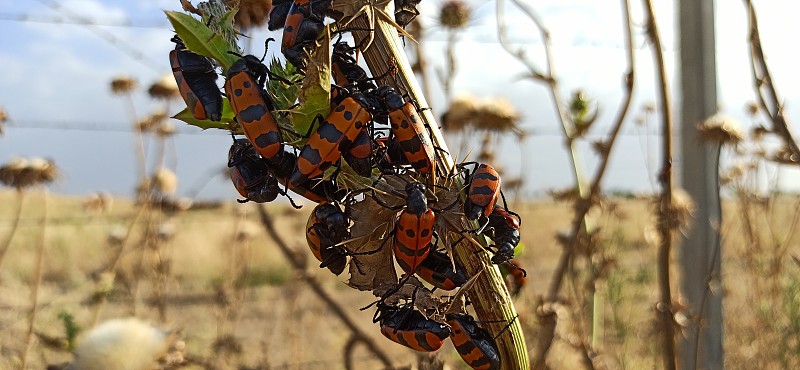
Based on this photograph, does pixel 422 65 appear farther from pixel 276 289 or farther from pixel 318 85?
pixel 276 289

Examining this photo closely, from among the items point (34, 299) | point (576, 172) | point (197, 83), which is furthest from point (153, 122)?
point (197, 83)

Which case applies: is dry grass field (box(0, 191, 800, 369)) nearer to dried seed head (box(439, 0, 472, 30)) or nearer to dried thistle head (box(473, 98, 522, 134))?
dried thistle head (box(473, 98, 522, 134))

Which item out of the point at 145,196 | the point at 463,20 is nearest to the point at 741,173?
the point at 463,20

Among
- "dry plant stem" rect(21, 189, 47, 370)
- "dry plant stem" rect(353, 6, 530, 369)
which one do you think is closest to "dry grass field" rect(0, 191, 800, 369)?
"dry plant stem" rect(21, 189, 47, 370)

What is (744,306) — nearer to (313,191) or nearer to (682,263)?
(682,263)

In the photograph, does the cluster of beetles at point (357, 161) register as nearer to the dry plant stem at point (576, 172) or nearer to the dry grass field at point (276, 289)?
the dry grass field at point (276, 289)

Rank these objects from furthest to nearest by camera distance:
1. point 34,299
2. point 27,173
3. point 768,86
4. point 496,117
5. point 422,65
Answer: point 27,173
point 496,117
point 34,299
point 422,65
point 768,86
